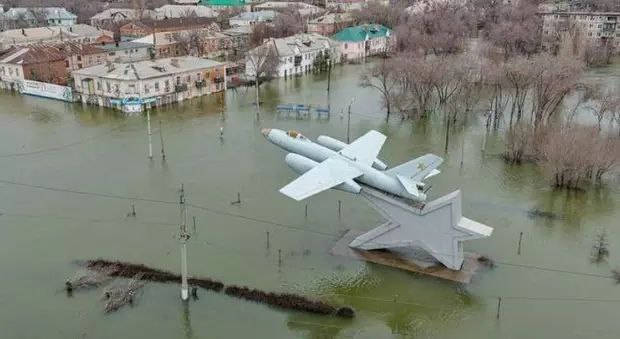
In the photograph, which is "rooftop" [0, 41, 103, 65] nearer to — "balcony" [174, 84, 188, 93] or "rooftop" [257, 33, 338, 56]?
"balcony" [174, 84, 188, 93]

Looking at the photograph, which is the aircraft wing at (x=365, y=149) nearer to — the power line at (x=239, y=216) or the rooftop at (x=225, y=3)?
the power line at (x=239, y=216)

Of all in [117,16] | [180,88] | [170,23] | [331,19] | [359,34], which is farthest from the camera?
[117,16]

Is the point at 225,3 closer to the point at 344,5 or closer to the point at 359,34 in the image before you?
the point at 344,5

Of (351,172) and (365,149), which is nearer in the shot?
(351,172)

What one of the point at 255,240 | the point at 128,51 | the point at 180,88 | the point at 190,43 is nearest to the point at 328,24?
the point at 190,43

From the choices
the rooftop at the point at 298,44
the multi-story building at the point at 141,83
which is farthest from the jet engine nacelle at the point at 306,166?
the rooftop at the point at 298,44
